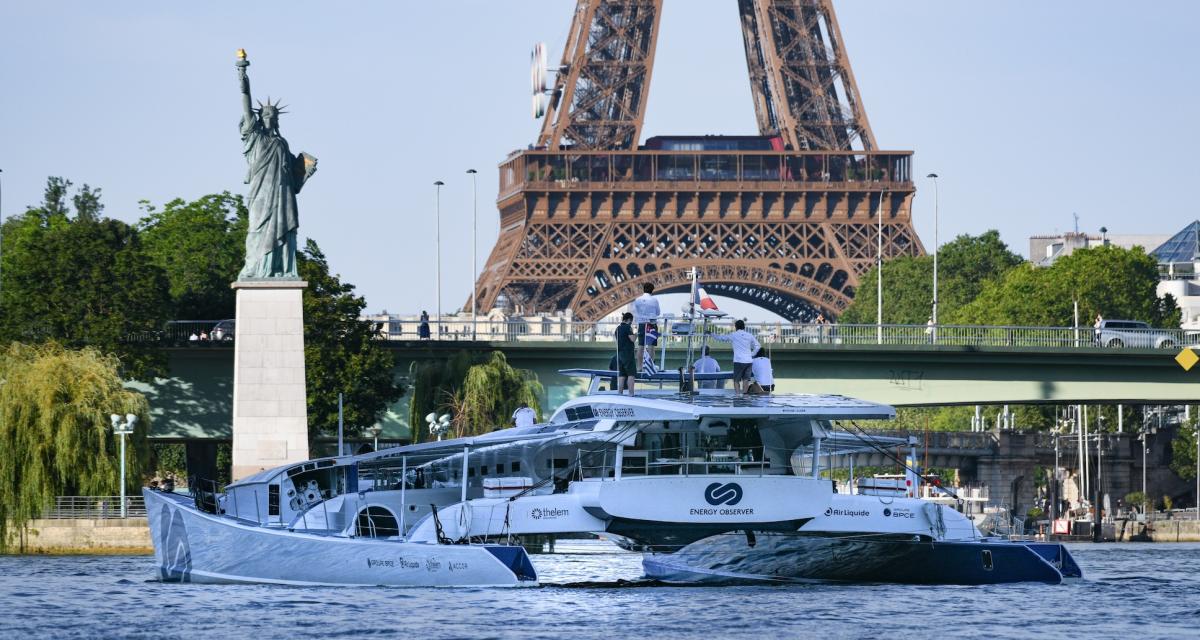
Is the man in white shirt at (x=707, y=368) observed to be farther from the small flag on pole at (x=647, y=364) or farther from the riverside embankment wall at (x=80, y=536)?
the riverside embankment wall at (x=80, y=536)

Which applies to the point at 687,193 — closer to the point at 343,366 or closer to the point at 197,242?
the point at 197,242

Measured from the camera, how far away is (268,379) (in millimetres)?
70438

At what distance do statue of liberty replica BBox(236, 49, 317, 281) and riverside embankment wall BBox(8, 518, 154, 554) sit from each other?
8.76m

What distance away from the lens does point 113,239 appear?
3342 inches

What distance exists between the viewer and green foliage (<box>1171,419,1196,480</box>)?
124 m

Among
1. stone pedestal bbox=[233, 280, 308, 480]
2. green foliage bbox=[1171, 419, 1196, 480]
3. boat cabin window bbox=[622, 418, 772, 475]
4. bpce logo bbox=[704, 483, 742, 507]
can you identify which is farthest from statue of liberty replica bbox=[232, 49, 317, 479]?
green foliage bbox=[1171, 419, 1196, 480]

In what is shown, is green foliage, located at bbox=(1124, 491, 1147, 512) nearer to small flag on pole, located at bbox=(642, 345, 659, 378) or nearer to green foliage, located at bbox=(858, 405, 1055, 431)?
green foliage, located at bbox=(858, 405, 1055, 431)

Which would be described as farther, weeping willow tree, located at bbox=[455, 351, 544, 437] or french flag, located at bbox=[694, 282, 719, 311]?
weeping willow tree, located at bbox=[455, 351, 544, 437]

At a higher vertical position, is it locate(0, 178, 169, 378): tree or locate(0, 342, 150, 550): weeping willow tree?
locate(0, 178, 169, 378): tree

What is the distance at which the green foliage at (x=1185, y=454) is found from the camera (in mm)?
124000

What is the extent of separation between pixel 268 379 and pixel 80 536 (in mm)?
7420

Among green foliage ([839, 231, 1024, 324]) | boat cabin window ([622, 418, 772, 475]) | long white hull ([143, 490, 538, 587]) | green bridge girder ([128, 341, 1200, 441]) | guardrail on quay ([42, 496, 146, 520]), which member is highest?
green foliage ([839, 231, 1024, 324])

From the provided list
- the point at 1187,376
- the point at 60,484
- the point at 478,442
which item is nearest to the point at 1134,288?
the point at 1187,376

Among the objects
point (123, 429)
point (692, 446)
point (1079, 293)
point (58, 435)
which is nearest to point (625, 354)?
point (692, 446)
